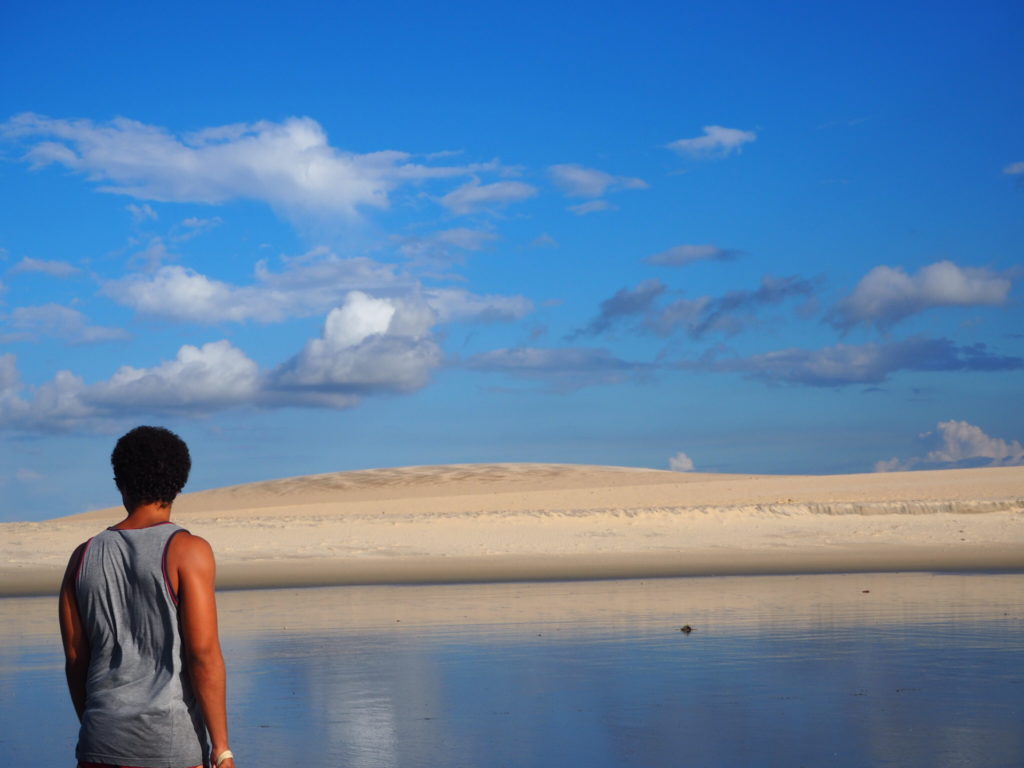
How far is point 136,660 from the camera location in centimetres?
353

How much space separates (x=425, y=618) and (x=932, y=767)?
7.71 m

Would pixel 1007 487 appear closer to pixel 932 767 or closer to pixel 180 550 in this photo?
pixel 932 767

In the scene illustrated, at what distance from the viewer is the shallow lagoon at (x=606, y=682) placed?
672 cm

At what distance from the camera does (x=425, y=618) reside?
13125mm

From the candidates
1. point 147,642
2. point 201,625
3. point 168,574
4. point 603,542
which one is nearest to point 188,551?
point 168,574

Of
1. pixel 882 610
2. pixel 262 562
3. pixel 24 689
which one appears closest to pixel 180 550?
pixel 24 689

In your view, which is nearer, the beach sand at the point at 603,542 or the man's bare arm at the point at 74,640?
the man's bare arm at the point at 74,640

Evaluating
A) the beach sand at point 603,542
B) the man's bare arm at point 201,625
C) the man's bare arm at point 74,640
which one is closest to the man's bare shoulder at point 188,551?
the man's bare arm at point 201,625

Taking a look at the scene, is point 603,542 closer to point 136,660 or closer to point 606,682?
point 606,682

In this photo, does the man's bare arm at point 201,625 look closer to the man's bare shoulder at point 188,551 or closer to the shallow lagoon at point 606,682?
the man's bare shoulder at point 188,551

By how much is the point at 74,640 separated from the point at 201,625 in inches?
18.2

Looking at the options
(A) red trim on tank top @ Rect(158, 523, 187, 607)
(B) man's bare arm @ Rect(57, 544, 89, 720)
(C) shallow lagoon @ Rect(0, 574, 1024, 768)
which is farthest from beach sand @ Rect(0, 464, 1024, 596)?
(A) red trim on tank top @ Rect(158, 523, 187, 607)

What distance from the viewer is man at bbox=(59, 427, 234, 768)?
3.44 m

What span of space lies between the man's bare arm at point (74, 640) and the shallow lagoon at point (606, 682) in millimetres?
3055
